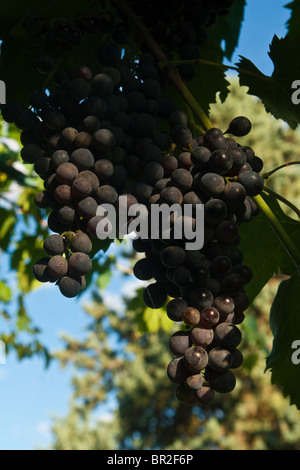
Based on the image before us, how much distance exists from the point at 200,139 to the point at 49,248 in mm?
433

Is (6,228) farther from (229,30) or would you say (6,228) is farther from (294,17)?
(294,17)

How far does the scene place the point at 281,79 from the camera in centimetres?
145

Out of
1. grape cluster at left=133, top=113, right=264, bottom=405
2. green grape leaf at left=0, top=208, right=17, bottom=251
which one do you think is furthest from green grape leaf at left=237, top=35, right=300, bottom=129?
green grape leaf at left=0, top=208, right=17, bottom=251

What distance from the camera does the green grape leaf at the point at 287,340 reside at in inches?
57.0

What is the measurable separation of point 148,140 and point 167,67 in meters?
0.29

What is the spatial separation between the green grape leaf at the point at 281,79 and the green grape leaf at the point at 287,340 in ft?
1.58

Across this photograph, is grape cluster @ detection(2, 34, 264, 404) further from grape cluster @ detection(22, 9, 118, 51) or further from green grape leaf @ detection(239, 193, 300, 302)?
green grape leaf @ detection(239, 193, 300, 302)

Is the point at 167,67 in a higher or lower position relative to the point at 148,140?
higher

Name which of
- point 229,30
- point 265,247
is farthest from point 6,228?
point 265,247

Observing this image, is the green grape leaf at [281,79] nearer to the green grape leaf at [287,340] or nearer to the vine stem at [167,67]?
the vine stem at [167,67]

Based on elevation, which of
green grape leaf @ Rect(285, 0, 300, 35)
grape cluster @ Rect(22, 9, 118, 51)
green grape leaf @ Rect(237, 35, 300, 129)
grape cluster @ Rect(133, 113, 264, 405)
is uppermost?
green grape leaf @ Rect(285, 0, 300, 35)

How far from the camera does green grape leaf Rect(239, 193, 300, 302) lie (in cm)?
164

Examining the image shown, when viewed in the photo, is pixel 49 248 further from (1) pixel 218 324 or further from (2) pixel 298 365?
(2) pixel 298 365

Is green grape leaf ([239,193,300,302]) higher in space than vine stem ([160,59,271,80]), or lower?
lower
